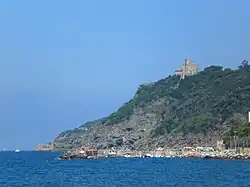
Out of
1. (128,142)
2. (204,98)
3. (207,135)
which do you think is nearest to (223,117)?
(207,135)

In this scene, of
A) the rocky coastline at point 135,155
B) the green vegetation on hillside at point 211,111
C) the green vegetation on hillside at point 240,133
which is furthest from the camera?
the green vegetation on hillside at point 211,111

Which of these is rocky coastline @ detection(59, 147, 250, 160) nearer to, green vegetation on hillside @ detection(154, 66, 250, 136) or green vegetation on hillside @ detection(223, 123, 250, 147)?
green vegetation on hillside @ detection(223, 123, 250, 147)

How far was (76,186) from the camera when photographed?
214 feet

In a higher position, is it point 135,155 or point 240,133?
point 240,133

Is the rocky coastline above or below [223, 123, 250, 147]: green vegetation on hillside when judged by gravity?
below

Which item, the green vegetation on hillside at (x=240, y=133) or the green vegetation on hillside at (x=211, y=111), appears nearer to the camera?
the green vegetation on hillside at (x=240, y=133)

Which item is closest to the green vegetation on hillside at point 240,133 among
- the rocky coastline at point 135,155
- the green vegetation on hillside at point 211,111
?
the rocky coastline at point 135,155

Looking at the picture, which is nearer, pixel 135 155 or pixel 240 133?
pixel 240 133

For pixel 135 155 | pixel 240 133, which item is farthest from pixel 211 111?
pixel 240 133

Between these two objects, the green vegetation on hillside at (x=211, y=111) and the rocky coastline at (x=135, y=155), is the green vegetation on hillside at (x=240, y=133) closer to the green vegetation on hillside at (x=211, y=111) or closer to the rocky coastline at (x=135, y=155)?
the rocky coastline at (x=135, y=155)

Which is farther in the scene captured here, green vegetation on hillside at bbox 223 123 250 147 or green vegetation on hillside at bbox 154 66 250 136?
green vegetation on hillside at bbox 154 66 250 136

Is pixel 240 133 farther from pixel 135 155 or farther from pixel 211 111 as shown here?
pixel 211 111

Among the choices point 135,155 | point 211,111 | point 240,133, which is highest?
point 211,111

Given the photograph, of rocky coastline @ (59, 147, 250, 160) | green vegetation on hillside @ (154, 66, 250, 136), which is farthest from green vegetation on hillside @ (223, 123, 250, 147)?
green vegetation on hillside @ (154, 66, 250, 136)
